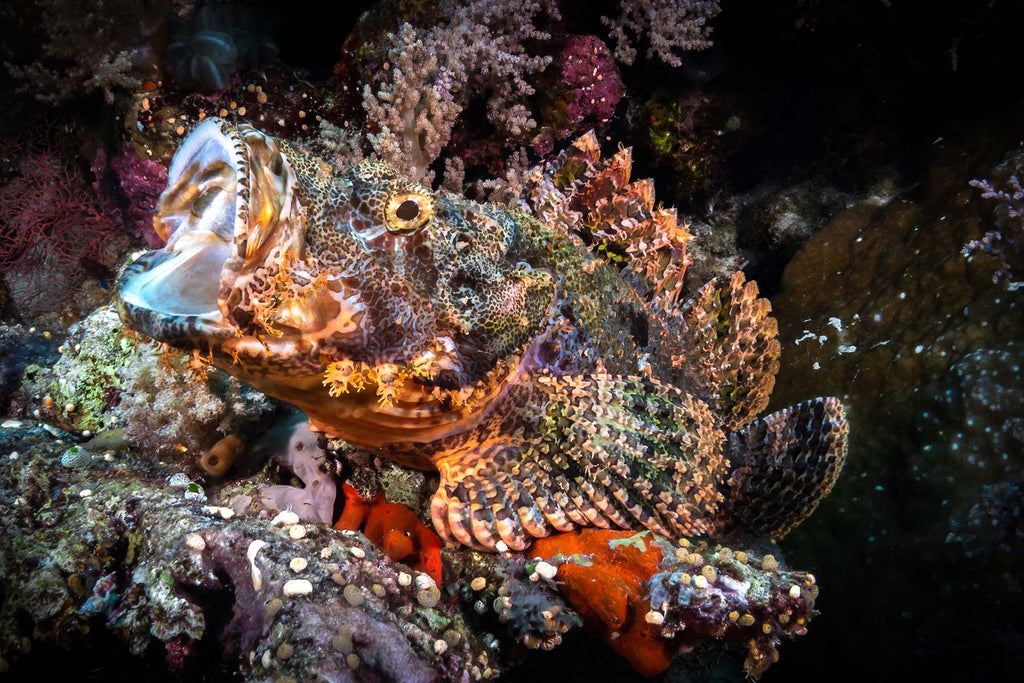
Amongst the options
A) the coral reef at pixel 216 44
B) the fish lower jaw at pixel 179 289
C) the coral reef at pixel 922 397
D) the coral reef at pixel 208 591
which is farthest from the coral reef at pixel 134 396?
the coral reef at pixel 922 397

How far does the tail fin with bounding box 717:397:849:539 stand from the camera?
10.4ft

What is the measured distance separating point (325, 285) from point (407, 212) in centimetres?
47

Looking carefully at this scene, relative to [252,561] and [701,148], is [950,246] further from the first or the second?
[252,561]

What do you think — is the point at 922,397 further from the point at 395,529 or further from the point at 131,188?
the point at 131,188

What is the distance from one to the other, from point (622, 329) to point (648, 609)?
63.3 inches

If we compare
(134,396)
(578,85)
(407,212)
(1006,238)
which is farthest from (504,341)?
(1006,238)

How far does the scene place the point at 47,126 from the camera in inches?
210

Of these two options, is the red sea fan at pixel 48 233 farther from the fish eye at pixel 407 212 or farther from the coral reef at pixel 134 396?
the fish eye at pixel 407 212

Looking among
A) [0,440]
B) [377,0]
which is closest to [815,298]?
[377,0]

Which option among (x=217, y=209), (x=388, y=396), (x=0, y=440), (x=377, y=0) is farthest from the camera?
(x=377, y=0)

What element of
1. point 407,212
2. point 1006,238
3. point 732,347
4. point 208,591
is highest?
point 1006,238

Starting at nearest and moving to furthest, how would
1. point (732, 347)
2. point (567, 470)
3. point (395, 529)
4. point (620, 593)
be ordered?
point (620, 593)
point (567, 470)
point (395, 529)
point (732, 347)

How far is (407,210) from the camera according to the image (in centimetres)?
221

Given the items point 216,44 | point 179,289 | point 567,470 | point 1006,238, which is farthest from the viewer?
point 216,44
